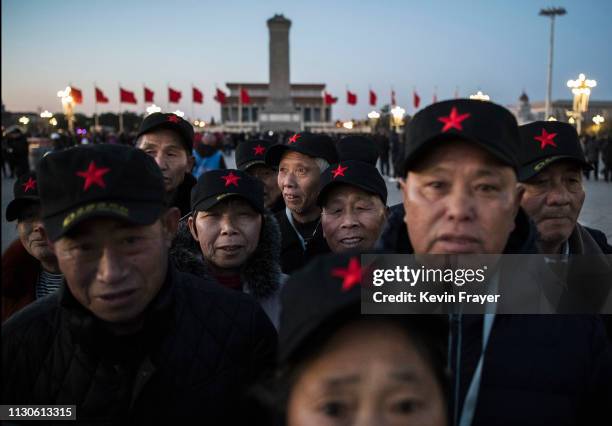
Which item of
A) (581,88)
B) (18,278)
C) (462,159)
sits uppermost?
(581,88)

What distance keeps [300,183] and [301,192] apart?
0.07 metres

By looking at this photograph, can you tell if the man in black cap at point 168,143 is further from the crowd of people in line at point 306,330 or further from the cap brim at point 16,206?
the crowd of people in line at point 306,330

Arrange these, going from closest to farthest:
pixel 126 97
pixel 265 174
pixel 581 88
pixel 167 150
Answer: pixel 167 150, pixel 265 174, pixel 581 88, pixel 126 97

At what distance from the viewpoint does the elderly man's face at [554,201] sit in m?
2.33

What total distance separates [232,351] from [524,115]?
71.6 meters

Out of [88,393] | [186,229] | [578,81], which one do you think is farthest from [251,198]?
[578,81]

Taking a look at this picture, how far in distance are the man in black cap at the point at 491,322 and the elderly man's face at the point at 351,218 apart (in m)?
1.32

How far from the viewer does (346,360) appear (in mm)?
1188

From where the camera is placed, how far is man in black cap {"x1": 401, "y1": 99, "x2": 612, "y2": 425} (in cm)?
144

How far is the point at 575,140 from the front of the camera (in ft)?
8.03

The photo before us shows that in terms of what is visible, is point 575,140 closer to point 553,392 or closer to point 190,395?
point 553,392

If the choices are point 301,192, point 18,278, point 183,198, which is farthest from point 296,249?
point 18,278

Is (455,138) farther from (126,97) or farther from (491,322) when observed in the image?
(126,97)

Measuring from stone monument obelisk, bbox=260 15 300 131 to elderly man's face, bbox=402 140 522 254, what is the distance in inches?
1969
